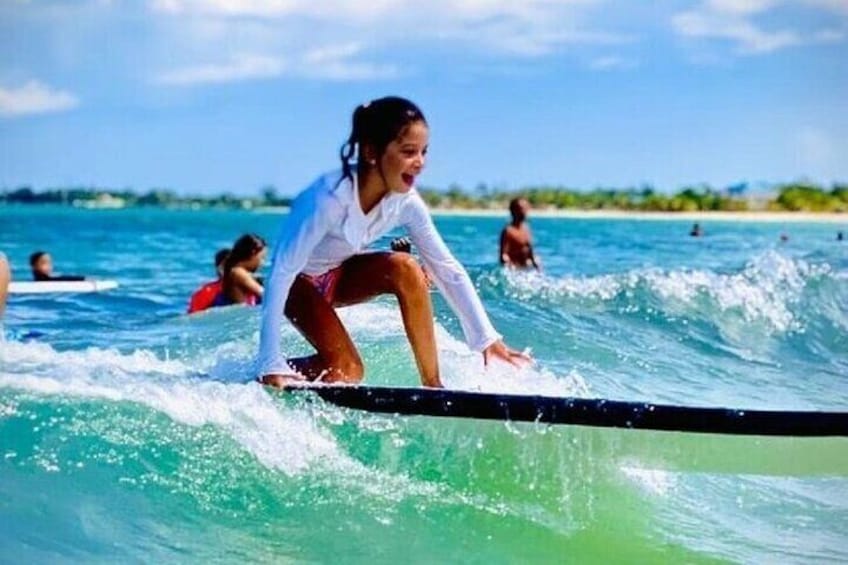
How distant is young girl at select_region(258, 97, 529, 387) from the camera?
4906 millimetres

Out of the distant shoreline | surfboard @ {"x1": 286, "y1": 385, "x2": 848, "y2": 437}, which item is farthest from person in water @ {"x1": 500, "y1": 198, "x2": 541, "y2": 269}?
the distant shoreline

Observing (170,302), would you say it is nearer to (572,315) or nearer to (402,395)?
(572,315)

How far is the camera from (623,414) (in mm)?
4578

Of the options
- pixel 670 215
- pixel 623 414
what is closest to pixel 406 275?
pixel 623 414

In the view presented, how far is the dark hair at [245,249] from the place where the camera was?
10875mm

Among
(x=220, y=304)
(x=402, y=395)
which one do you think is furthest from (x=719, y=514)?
(x=220, y=304)

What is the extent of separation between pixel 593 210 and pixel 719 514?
138 m

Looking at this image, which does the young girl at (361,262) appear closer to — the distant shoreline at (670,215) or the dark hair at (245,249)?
the dark hair at (245,249)

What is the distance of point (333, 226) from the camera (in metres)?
5.04

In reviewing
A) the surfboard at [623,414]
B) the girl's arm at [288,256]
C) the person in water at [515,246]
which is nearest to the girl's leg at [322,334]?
the girl's arm at [288,256]

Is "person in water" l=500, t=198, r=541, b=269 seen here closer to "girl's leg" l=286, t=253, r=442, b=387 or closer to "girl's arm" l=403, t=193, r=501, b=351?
"girl's arm" l=403, t=193, r=501, b=351

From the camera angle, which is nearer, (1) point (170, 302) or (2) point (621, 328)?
(2) point (621, 328)

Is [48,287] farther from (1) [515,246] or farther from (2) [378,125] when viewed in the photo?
(2) [378,125]

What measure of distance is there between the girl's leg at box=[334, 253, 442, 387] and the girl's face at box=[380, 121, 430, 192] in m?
0.37
